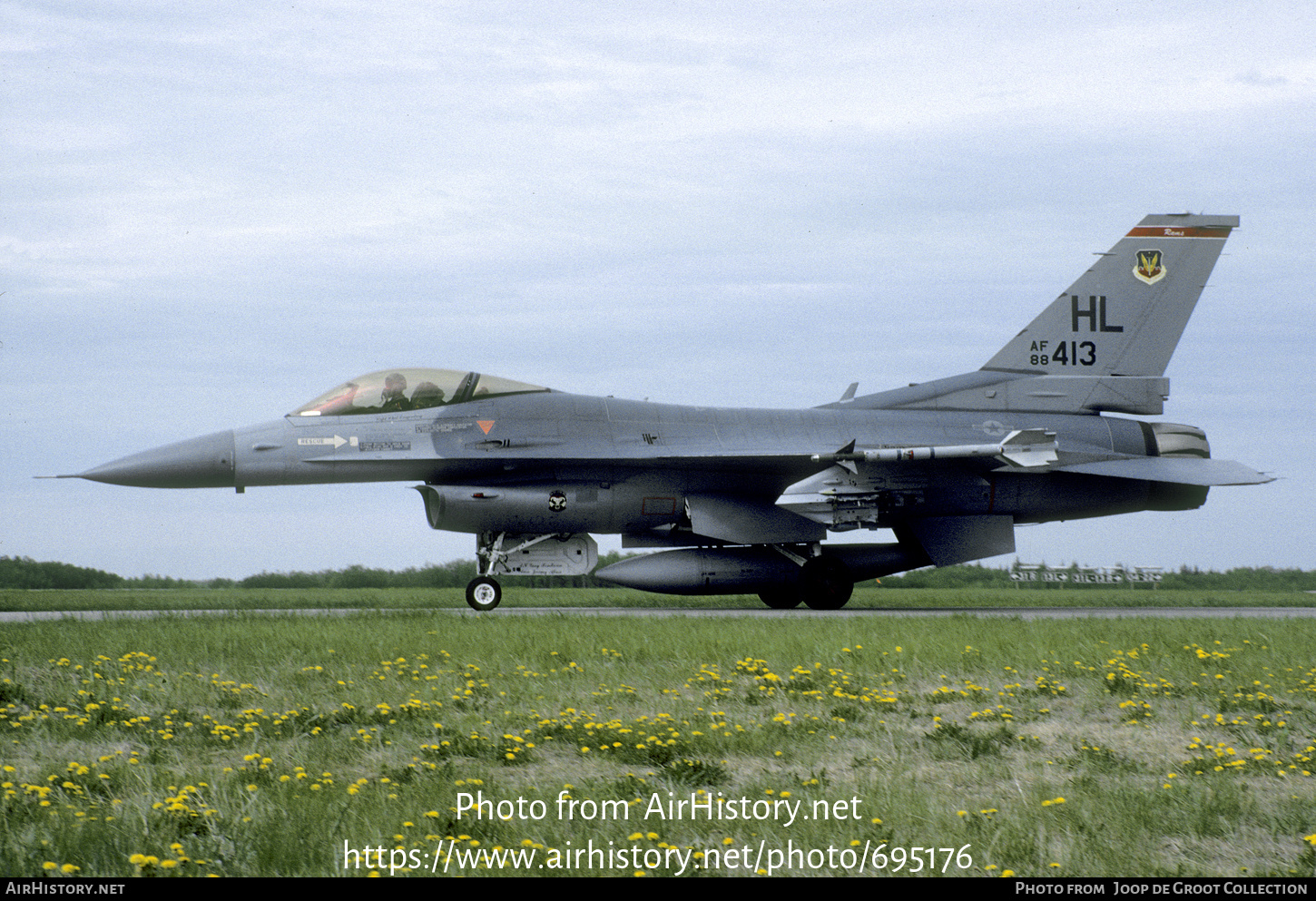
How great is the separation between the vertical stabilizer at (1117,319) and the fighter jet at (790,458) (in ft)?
0.12

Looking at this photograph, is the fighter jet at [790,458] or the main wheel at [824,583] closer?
the fighter jet at [790,458]

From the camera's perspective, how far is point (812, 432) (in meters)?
18.2

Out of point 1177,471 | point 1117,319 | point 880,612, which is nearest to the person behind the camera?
point 880,612

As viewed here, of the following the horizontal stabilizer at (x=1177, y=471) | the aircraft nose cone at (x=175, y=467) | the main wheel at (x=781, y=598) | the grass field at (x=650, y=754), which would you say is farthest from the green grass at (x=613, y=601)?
the grass field at (x=650, y=754)

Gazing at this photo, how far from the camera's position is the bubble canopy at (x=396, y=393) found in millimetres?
16359

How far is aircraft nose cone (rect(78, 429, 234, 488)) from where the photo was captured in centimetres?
1569

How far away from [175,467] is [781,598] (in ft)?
31.7

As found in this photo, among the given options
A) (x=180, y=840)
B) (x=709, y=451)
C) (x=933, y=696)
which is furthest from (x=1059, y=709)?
(x=709, y=451)

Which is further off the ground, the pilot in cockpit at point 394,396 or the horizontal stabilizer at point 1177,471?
the pilot in cockpit at point 394,396

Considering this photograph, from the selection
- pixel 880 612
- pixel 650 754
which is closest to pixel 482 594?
pixel 880 612

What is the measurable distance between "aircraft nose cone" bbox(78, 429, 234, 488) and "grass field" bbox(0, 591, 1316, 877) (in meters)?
5.09

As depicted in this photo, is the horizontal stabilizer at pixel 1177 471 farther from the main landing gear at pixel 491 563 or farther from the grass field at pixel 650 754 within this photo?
the main landing gear at pixel 491 563

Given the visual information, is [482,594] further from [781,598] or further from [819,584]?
[819,584]

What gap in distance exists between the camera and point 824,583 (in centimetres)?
1820
